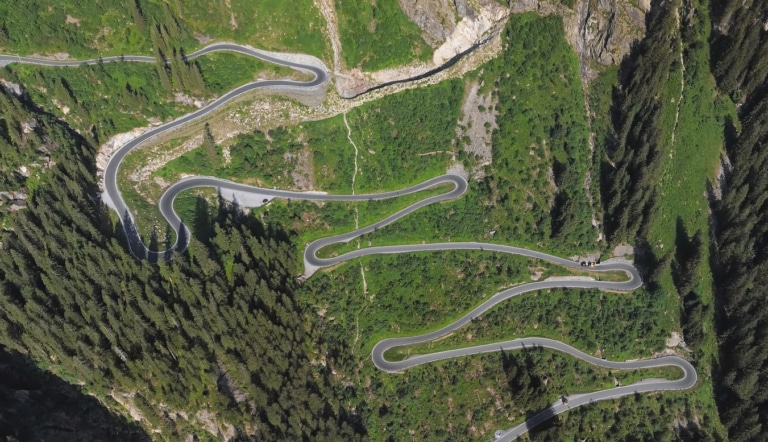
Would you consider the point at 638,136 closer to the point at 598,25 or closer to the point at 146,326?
the point at 598,25

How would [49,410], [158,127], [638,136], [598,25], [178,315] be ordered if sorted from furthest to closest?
1. [598,25]
2. [638,136]
3. [158,127]
4. [49,410]
5. [178,315]

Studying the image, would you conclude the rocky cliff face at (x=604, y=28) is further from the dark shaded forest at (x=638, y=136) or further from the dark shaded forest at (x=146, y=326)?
the dark shaded forest at (x=146, y=326)

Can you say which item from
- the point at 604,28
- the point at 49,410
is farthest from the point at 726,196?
the point at 49,410

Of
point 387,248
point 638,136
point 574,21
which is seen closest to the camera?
point 387,248

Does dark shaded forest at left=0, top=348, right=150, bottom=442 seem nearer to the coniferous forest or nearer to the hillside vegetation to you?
the coniferous forest

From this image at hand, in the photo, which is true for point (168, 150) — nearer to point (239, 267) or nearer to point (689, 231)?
point (239, 267)

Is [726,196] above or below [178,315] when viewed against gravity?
above

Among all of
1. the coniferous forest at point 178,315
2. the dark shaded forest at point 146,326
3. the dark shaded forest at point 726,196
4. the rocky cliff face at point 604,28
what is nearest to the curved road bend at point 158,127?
the coniferous forest at point 178,315
